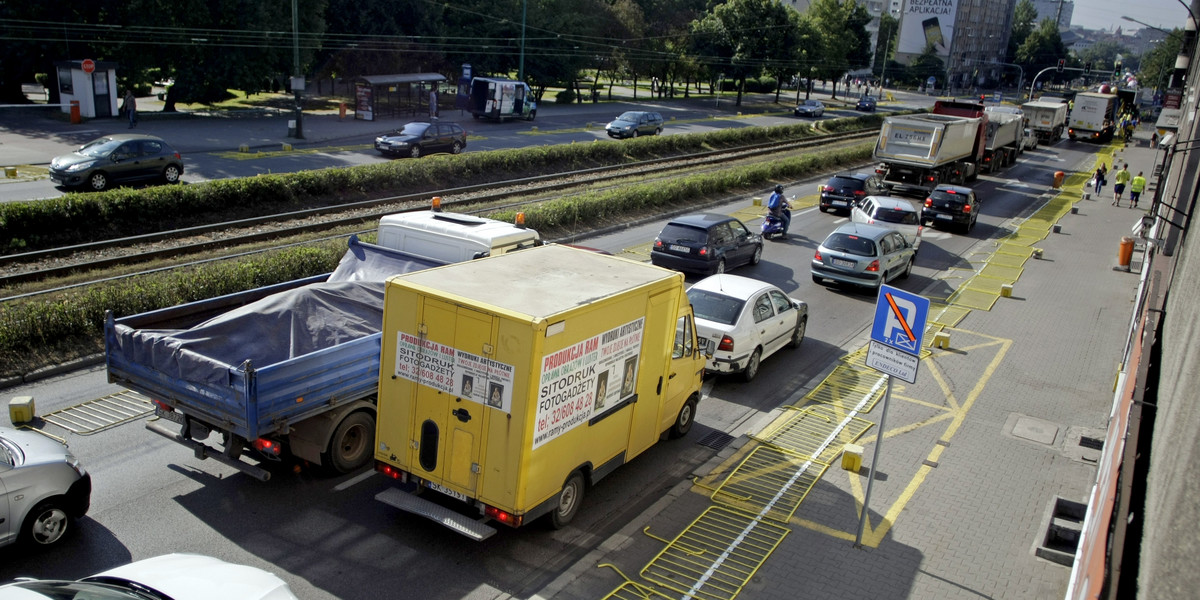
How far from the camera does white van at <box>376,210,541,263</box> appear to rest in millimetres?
13477

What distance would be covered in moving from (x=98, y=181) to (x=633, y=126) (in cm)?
2765

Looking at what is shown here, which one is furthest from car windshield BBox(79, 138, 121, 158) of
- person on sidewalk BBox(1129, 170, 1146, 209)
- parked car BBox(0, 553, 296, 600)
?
person on sidewalk BBox(1129, 170, 1146, 209)

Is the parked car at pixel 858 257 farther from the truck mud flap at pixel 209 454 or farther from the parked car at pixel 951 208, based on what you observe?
the truck mud flap at pixel 209 454

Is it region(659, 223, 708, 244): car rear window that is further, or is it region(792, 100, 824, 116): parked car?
region(792, 100, 824, 116): parked car

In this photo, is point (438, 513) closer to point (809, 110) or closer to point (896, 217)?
point (896, 217)

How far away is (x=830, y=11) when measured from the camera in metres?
80.9

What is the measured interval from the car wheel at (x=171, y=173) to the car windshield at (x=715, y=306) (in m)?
18.3

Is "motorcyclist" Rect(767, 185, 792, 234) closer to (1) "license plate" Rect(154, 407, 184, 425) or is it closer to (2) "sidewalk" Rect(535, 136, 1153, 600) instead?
(2) "sidewalk" Rect(535, 136, 1153, 600)

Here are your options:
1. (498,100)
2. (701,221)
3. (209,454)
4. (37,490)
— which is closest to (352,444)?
(209,454)

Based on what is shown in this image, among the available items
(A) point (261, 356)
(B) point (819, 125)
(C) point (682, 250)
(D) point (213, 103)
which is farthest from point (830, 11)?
(A) point (261, 356)

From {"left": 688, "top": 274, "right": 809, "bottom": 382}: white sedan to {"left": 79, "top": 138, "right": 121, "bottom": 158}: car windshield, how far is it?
18150 millimetres

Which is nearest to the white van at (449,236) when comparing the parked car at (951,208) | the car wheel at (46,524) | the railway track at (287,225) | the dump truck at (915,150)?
the railway track at (287,225)

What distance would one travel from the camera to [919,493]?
10578mm

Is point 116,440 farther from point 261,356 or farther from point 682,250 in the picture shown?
point 682,250
